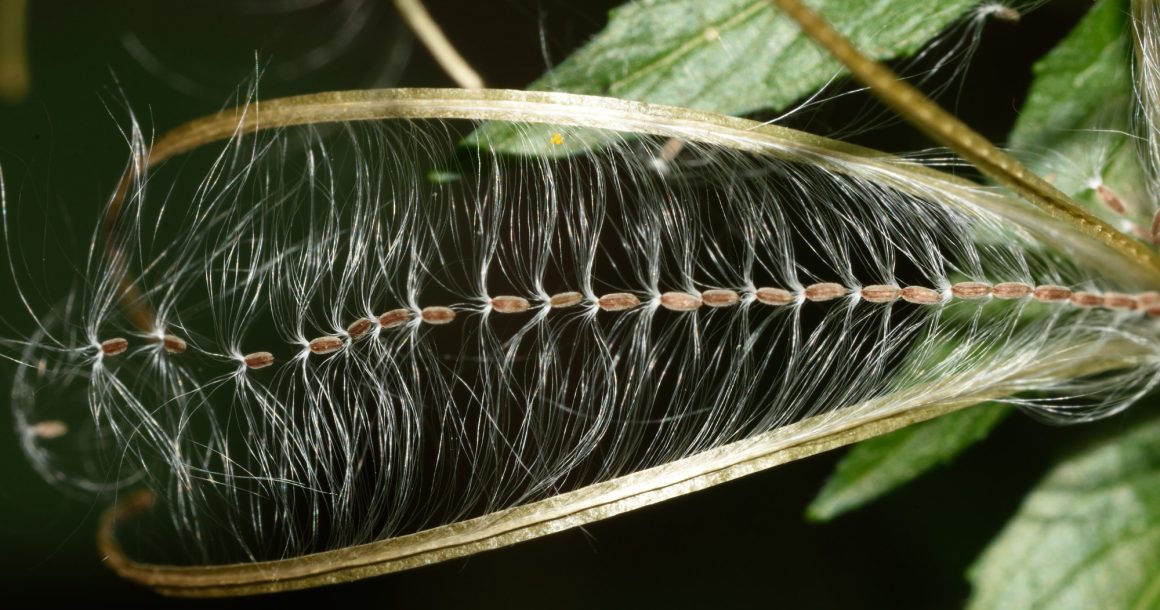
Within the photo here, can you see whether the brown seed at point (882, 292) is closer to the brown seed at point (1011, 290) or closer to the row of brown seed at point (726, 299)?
the row of brown seed at point (726, 299)

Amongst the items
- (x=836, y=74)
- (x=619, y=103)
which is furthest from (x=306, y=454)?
(x=836, y=74)

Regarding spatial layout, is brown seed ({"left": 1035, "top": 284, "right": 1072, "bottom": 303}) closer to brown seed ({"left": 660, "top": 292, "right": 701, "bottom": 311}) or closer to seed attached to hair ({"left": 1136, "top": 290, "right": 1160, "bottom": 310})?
seed attached to hair ({"left": 1136, "top": 290, "right": 1160, "bottom": 310})

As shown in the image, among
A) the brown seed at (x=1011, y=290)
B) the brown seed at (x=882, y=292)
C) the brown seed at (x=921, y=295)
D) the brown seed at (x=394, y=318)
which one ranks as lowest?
the brown seed at (x=1011, y=290)

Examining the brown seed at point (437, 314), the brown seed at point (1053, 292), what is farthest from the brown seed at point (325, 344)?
the brown seed at point (1053, 292)

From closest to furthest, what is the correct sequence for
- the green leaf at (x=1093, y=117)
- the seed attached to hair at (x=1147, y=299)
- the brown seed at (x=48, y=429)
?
the seed attached to hair at (x=1147, y=299)
the green leaf at (x=1093, y=117)
the brown seed at (x=48, y=429)

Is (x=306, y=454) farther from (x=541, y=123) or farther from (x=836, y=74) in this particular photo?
(x=836, y=74)

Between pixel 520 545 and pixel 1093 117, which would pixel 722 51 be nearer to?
pixel 1093 117
